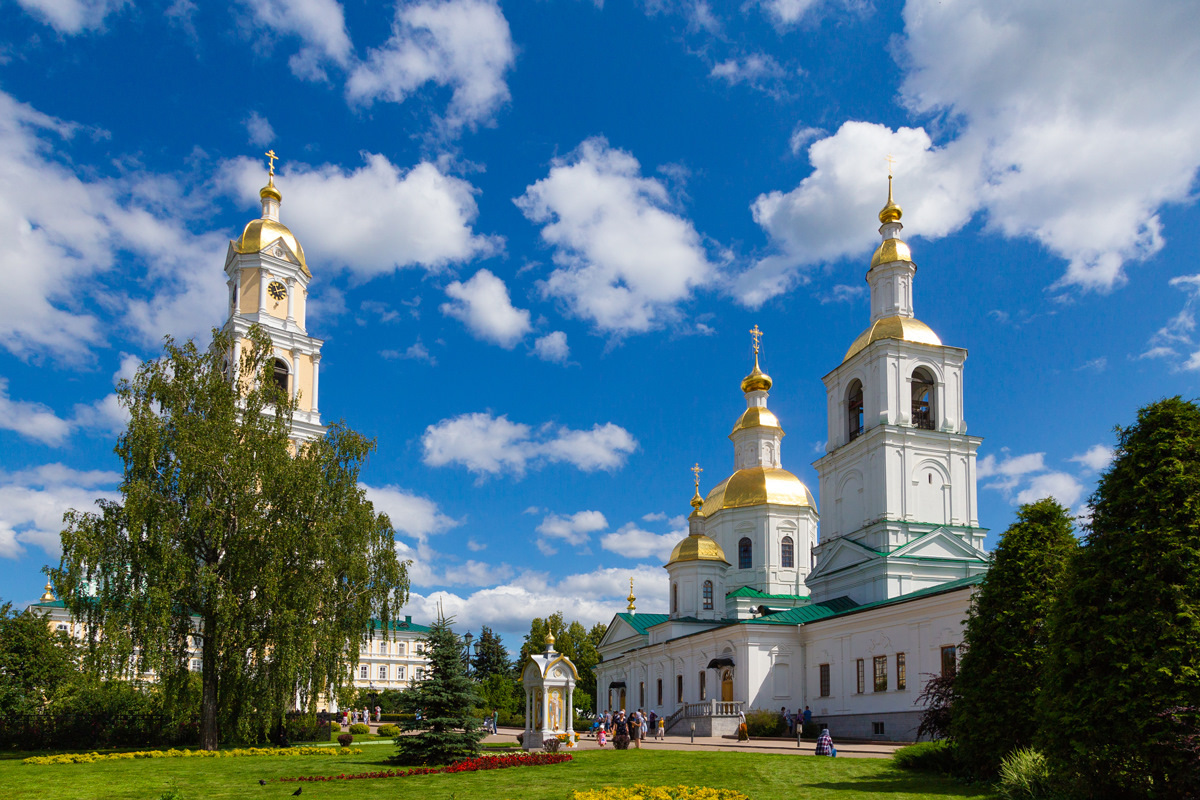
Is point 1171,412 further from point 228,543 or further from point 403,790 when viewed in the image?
point 228,543

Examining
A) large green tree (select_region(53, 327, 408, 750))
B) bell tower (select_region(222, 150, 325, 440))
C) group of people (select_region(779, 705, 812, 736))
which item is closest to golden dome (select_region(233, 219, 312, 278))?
bell tower (select_region(222, 150, 325, 440))

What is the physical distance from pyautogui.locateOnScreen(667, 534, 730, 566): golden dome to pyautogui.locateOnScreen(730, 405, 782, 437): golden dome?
9.24m

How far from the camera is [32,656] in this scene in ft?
104

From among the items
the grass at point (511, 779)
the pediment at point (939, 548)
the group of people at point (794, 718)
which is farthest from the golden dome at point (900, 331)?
the grass at point (511, 779)

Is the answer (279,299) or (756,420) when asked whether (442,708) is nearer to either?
(279,299)

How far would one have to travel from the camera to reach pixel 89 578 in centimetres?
2527

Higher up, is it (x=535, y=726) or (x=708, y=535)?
(x=708, y=535)

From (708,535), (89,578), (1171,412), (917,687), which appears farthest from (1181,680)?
(708,535)

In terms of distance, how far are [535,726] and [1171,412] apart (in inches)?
885

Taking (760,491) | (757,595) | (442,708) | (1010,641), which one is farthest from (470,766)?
(760,491)

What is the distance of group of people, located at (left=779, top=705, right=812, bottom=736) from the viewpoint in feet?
114

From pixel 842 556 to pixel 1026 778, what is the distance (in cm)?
2963

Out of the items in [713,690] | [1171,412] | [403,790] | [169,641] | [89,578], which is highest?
[1171,412]

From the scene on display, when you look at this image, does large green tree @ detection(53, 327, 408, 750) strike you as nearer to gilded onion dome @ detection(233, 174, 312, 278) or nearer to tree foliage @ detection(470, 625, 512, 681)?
gilded onion dome @ detection(233, 174, 312, 278)
